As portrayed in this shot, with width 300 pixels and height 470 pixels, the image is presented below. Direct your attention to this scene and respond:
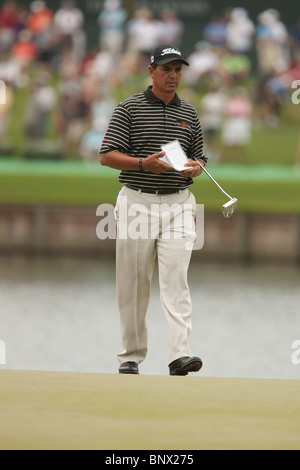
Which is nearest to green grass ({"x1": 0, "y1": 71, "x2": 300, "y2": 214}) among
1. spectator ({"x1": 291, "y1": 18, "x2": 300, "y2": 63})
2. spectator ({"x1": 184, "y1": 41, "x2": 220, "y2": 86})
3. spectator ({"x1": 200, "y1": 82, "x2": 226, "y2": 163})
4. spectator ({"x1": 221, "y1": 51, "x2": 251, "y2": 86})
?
spectator ({"x1": 200, "y1": 82, "x2": 226, "y2": 163})

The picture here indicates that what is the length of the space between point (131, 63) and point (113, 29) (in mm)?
901

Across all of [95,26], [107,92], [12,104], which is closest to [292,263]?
[107,92]

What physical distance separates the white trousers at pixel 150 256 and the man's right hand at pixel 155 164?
0.25 metres

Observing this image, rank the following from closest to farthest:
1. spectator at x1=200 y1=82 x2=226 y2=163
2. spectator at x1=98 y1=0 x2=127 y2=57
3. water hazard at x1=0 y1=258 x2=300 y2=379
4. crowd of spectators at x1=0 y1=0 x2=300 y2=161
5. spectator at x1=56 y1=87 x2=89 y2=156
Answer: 1. water hazard at x1=0 y1=258 x2=300 y2=379
2. spectator at x1=56 y1=87 x2=89 y2=156
3. spectator at x1=200 y1=82 x2=226 y2=163
4. crowd of spectators at x1=0 y1=0 x2=300 y2=161
5. spectator at x1=98 y1=0 x2=127 y2=57

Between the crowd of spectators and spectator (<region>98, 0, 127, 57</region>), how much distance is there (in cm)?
2

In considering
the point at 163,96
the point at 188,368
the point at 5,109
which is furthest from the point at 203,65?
the point at 188,368

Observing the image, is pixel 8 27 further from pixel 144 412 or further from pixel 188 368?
pixel 144 412

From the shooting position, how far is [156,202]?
6074 millimetres

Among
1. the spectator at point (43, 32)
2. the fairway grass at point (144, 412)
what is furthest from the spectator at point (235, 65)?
the fairway grass at point (144, 412)

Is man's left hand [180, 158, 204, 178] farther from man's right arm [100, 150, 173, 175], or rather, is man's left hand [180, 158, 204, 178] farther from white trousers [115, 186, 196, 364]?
white trousers [115, 186, 196, 364]

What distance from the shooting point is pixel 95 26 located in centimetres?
2744

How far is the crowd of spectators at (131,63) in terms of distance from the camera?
21.5 meters

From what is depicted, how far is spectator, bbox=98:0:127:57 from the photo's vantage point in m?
24.2
